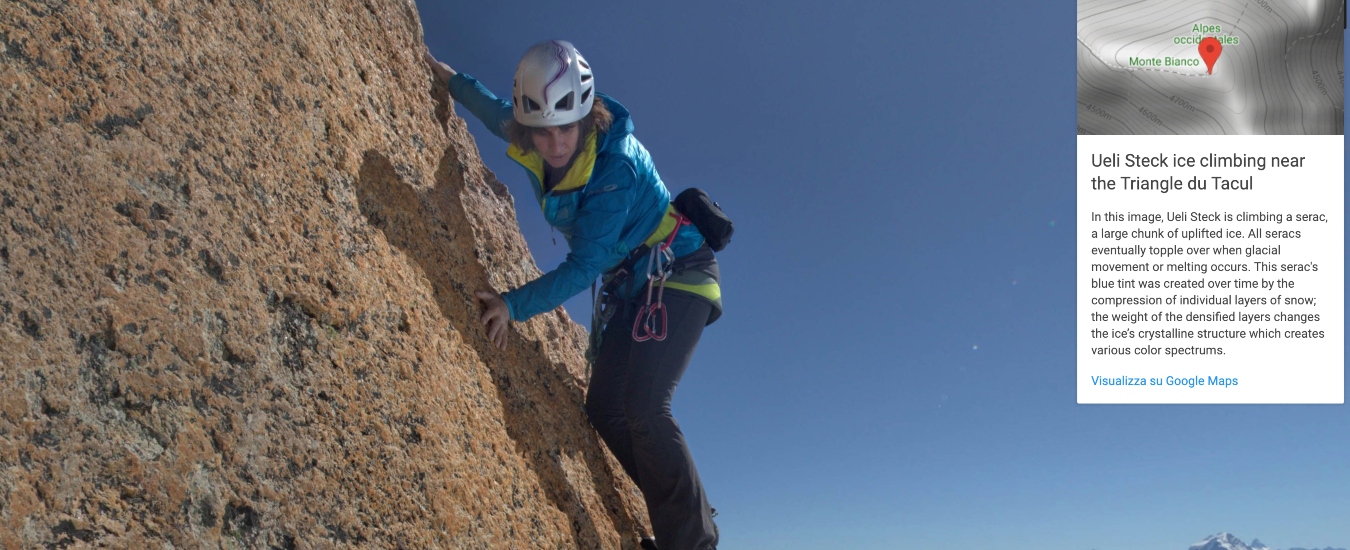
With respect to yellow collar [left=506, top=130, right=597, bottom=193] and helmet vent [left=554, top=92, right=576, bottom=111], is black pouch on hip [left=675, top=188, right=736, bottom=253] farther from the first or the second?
helmet vent [left=554, top=92, right=576, bottom=111]

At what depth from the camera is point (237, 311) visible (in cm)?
385

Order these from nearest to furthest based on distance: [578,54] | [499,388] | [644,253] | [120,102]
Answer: [120,102] → [499,388] → [578,54] → [644,253]

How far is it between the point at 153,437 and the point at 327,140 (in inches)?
78.1

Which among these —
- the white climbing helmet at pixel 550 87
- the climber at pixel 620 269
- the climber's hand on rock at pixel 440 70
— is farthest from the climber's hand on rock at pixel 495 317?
the climber's hand on rock at pixel 440 70

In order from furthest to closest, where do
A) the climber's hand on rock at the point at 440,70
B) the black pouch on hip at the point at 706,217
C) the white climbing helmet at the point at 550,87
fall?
the climber's hand on rock at the point at 440,70
the black pouch on hip at the point at 706,217
the white climbing helmet at the point at 550,87

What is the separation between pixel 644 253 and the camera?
6117mm

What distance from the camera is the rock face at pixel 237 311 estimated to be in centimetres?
325

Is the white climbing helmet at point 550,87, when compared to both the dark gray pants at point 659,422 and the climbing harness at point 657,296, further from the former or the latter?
the dark gray pants at point 659,422

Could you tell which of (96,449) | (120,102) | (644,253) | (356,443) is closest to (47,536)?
(96,449)

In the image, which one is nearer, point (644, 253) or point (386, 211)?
point (386, 211)

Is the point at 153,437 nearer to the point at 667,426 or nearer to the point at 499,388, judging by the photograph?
the point at 499,388

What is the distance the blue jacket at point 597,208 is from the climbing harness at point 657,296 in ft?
0.33

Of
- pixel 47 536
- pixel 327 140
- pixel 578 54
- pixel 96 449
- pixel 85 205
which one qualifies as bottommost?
pixel 47 536

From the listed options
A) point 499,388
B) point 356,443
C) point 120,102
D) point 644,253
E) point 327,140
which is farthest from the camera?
point 644,253
